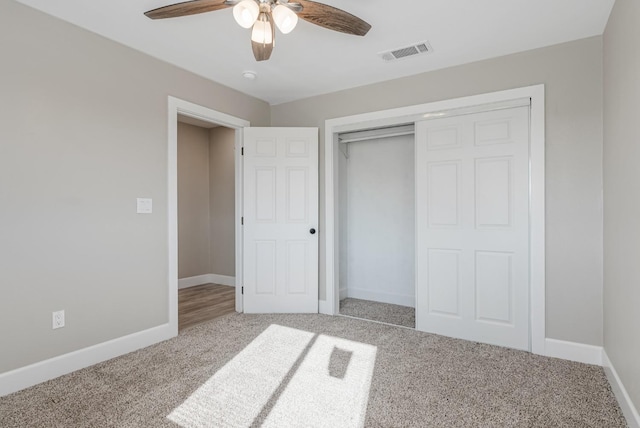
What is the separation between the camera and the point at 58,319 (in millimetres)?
2400

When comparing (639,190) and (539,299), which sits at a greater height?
(639,190)

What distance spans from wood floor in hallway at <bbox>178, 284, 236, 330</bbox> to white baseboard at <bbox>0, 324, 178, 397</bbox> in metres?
0.45

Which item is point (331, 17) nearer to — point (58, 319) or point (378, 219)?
point (58, 319)

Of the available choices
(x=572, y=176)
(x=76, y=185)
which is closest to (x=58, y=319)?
(x=76, y=185)

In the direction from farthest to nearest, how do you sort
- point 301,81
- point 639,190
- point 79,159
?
point 301,81, point 79,159, point 639,190

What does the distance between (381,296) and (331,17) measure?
3.47 meters

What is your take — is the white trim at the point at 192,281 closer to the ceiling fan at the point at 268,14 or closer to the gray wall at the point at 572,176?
the ceiling fan at the point at 268,14

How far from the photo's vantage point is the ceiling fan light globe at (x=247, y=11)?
68.1 inches

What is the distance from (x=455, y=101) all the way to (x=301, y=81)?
154 centimetres

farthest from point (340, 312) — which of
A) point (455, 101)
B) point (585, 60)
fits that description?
point (585, 60)

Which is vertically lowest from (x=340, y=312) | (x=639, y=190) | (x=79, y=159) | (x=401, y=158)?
(x=340, y=312)

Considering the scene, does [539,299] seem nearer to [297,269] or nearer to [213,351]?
[297,269]

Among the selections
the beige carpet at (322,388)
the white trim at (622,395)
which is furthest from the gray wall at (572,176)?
the beige carpet at (322,388)

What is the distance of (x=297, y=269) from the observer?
3895 mm
